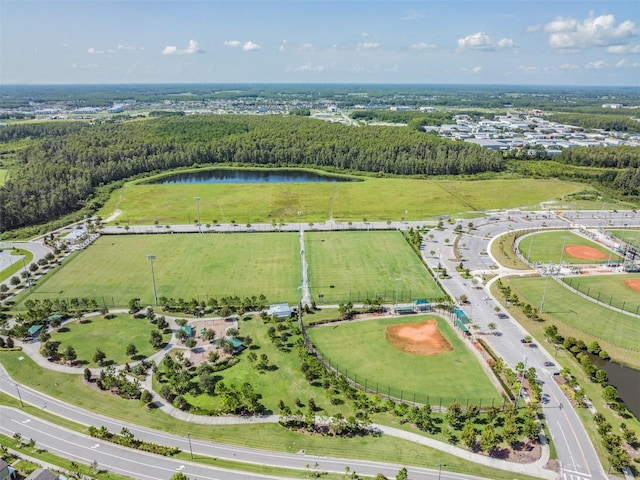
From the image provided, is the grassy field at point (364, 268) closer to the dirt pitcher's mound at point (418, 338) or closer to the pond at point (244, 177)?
the dirt pitcher's mound at point (418, 338)

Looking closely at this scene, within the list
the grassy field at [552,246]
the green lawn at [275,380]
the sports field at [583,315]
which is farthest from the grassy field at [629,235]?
the green lawn at [275,380]

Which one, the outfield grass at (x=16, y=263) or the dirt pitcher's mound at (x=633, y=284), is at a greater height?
the dirt pitcher's mound at (x=633, y=284)

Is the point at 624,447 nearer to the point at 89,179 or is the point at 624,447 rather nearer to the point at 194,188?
the point at 194,188

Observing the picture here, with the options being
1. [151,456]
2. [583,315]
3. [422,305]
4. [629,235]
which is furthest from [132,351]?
[629,235]

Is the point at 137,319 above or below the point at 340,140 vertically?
below

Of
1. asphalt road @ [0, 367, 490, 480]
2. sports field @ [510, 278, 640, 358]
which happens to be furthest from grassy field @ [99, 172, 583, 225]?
asphalt road @ [0, 367, 490, 480]

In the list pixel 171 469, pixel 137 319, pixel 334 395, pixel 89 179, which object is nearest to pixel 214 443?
pixel 171 469
